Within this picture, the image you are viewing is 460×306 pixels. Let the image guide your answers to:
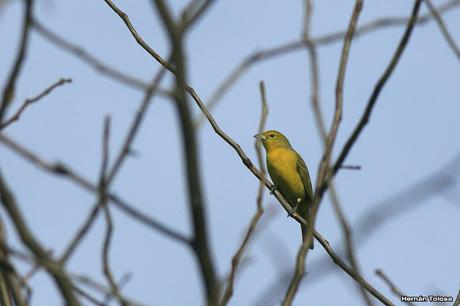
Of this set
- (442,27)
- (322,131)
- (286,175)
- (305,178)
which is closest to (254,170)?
(322,131)

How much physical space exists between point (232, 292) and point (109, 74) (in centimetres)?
102

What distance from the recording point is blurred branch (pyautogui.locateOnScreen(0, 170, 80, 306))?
211cm

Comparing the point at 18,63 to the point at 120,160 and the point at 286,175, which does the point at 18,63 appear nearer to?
the point at 120,160

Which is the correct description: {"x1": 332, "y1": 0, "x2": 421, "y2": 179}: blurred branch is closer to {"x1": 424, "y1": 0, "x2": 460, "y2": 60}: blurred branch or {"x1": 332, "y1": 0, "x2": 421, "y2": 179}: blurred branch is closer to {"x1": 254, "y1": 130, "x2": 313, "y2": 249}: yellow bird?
{"x1": 424, "y1": 0, "x2": 460, "y2": 60}: blurred branch

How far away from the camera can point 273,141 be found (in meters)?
9.80

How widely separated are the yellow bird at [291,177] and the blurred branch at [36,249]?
252 inches

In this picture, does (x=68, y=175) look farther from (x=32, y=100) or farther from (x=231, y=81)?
(x=32, y=100)

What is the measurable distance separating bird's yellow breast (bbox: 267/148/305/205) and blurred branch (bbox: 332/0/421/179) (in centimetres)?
652

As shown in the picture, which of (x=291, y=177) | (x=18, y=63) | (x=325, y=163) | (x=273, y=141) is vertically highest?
(x=273, y=141)

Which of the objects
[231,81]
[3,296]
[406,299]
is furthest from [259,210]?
[406,299]

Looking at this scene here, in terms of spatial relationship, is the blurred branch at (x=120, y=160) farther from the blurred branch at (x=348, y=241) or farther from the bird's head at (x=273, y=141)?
the bird's head at (x=273, y=141)

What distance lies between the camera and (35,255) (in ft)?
7.64

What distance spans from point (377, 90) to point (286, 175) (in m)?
6.68

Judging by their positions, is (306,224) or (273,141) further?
(273,141)
